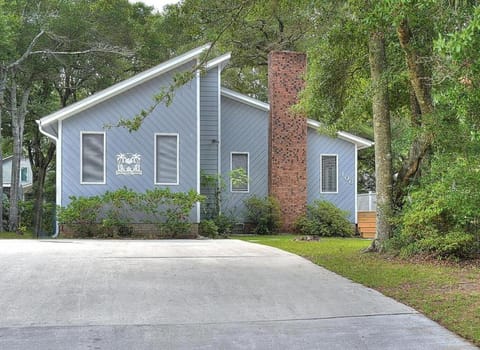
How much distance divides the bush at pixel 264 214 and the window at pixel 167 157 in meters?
3.59

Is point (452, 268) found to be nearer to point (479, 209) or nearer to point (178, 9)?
point (479, 209)

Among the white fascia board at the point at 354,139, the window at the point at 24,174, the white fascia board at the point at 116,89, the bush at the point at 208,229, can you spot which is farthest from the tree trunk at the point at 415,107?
the window at the point at 24,174

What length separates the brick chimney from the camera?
65.2ft

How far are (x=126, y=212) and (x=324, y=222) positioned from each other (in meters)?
7.10

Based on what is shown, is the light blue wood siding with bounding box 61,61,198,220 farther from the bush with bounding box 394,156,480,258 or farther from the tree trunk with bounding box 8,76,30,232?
the bush with bounding box 394,156,480,258

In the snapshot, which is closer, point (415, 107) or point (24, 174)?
point (415, 107)

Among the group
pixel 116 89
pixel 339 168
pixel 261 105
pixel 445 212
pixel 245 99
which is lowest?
pixel 445 212

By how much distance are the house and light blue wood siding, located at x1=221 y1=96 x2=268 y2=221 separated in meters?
0.04

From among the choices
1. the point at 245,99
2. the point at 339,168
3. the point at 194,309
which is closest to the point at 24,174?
the point at 245,99

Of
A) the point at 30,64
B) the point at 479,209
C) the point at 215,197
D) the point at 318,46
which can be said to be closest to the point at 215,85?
the point at 215,197

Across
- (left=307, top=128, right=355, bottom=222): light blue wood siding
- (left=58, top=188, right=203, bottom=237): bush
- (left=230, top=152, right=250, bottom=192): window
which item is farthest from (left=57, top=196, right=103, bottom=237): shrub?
(left=307, top=128, right=355, bottom=222): light blue wood siding

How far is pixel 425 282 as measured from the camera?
8.15 meters

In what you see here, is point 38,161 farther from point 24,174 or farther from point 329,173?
point 329,173

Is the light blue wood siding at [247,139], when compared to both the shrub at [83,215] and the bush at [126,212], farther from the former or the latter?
the shrub at [83,215]
